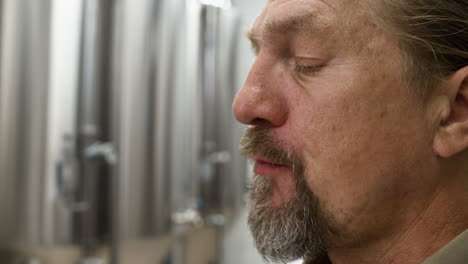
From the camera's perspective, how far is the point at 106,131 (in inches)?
76.2

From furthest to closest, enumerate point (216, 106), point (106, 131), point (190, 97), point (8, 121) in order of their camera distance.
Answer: point (216, 106) → point (190, 97) → point (106, 131) → point (8, 121)

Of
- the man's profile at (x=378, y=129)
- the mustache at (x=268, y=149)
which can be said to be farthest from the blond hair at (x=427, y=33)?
the mustache at (x=268, y=149)

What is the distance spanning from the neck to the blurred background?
1269 mm

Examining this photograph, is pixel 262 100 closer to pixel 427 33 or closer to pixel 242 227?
pixel 427 33

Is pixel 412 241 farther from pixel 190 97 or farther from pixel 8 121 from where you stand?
pixel 190 97

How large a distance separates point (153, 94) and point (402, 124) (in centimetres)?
166

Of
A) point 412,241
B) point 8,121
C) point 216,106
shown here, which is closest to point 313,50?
point 412,241

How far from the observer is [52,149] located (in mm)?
1664

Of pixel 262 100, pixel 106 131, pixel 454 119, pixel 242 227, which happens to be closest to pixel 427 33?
pixel 454 119

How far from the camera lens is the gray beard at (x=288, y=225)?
73 centimetres

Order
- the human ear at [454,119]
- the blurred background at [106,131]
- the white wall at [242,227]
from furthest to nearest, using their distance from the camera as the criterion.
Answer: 1. the white wall at [242,227]
2. the blurred background at [106,131]
3. the human ear at [454,119]

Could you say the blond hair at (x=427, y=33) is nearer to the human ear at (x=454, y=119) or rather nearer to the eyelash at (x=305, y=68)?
the human ear at (x=454, y=119)

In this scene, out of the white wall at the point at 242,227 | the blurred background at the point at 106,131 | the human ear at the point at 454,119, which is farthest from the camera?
the white wall at the point at 242,227

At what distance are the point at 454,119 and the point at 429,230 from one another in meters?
0.18
